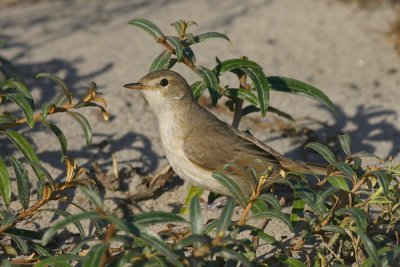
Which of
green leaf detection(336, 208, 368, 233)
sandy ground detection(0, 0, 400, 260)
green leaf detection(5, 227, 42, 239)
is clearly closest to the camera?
green leaf detection(336, 208, 368, 233)

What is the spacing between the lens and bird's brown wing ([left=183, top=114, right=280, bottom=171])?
5.27 meters

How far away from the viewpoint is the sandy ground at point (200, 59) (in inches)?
251

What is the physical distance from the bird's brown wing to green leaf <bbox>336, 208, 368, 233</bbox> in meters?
1.12

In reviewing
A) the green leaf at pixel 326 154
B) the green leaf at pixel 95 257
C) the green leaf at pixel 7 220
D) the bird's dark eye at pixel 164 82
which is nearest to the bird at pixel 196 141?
the bird's dark eye at pixel 164 82

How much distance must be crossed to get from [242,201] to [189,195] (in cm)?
129

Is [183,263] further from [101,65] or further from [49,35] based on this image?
[49,35]

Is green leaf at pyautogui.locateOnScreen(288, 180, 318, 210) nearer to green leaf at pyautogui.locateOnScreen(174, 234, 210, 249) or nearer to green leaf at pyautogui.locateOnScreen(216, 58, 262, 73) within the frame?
green leaf at pyautogui.locateOnScreen(174, 234, 210, 249)

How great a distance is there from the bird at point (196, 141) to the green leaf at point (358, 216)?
2.88ft

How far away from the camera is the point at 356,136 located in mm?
6793

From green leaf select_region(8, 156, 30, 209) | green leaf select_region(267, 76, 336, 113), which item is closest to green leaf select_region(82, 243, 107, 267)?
green leaf select_region(8, 156, 30, 209)

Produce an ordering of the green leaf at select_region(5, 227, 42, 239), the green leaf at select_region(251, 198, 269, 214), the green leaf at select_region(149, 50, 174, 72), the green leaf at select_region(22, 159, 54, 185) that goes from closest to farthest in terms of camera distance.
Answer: the green leaf at select_region(22, 159, 54, 185)
the green leaf at select_region(251, 198, 269, 214)
the green leaf at select_region(5, 227, 42, 239)
the green leaf at select_region(149, 50, 174, 72)

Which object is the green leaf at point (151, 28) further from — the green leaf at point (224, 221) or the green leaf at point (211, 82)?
the green leaf at point (224, 221)

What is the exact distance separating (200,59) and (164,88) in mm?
2512

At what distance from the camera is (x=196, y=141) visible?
537 cm
